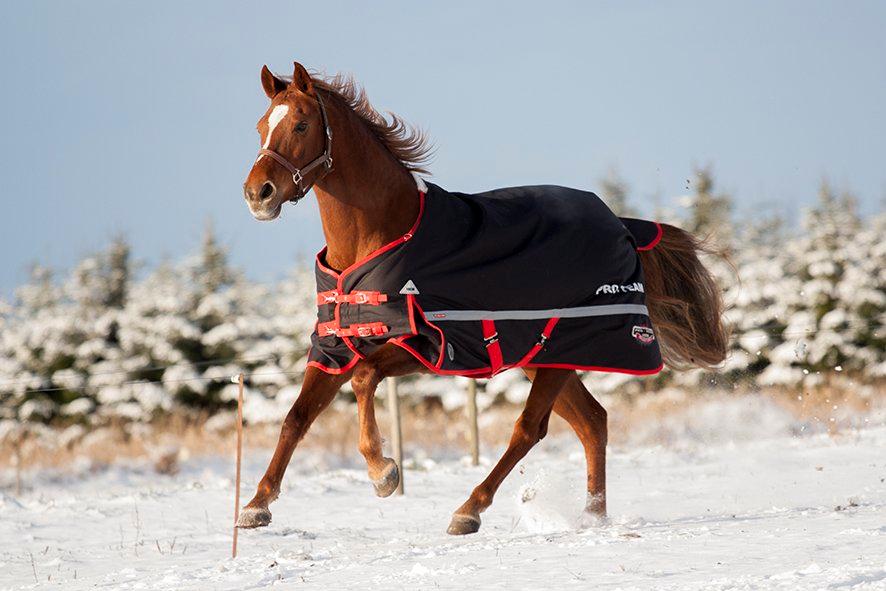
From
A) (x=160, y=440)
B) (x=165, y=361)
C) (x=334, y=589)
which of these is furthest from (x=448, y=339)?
(x=165, y=361)

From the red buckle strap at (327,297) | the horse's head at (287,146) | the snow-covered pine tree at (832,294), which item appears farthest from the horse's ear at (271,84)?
the snow-covered pine tree at (832,294)

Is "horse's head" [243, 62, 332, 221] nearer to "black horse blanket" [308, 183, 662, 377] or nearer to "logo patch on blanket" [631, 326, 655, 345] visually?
"black horse blanket" [308, 183, 662, 377]

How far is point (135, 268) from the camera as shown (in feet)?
74.8

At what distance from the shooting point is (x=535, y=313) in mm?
5484

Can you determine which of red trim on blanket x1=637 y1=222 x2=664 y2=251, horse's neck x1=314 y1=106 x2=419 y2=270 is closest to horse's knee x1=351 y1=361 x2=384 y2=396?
horse's neck x1=314 y1=106 x2=419 y2=270

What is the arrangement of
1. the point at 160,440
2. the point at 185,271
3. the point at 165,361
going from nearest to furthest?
1. the point at 160,440
2. the point at 165,361
3. the point at 185,271

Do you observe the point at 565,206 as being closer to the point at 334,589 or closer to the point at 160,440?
the point at 334,589

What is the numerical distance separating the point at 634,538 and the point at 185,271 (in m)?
18.1

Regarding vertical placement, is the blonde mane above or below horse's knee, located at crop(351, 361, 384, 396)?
above

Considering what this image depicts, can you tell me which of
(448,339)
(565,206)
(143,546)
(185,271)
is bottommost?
(143,546)

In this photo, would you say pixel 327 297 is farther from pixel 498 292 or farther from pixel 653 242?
pixel 653 242

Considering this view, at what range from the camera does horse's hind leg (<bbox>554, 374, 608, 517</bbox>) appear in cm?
618

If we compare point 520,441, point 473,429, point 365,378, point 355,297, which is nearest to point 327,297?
point 355,297

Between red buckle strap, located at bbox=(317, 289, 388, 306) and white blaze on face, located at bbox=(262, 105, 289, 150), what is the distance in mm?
771
